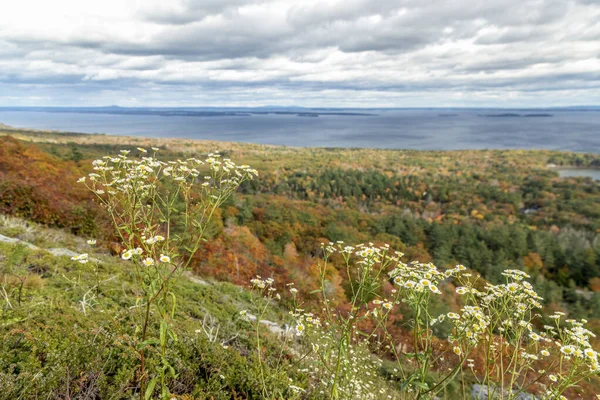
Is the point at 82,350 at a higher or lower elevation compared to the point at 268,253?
higher

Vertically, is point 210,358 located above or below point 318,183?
above

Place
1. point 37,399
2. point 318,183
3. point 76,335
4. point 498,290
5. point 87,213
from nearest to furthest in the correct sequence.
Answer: point 37,399 → point 498,290 → point 76,335 → point 87,213 → point 318,183

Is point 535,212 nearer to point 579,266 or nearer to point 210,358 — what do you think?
point 579,266

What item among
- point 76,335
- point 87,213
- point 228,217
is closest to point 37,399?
point 76,335

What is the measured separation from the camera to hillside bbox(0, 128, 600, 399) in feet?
11.2

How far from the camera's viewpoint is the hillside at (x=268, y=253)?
11.2ft

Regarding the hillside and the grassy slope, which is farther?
the hillside

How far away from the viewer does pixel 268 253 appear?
2836 cm

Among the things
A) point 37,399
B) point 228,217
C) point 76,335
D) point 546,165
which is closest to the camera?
point 37,399

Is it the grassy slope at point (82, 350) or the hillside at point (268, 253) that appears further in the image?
the hillside at point (268, 253)

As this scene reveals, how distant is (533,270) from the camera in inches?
1965

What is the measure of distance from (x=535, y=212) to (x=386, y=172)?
45.4 metres

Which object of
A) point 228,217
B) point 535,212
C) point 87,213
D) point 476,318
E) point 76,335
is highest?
point 476,318

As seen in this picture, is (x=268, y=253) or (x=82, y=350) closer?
(x=82, y=350)
